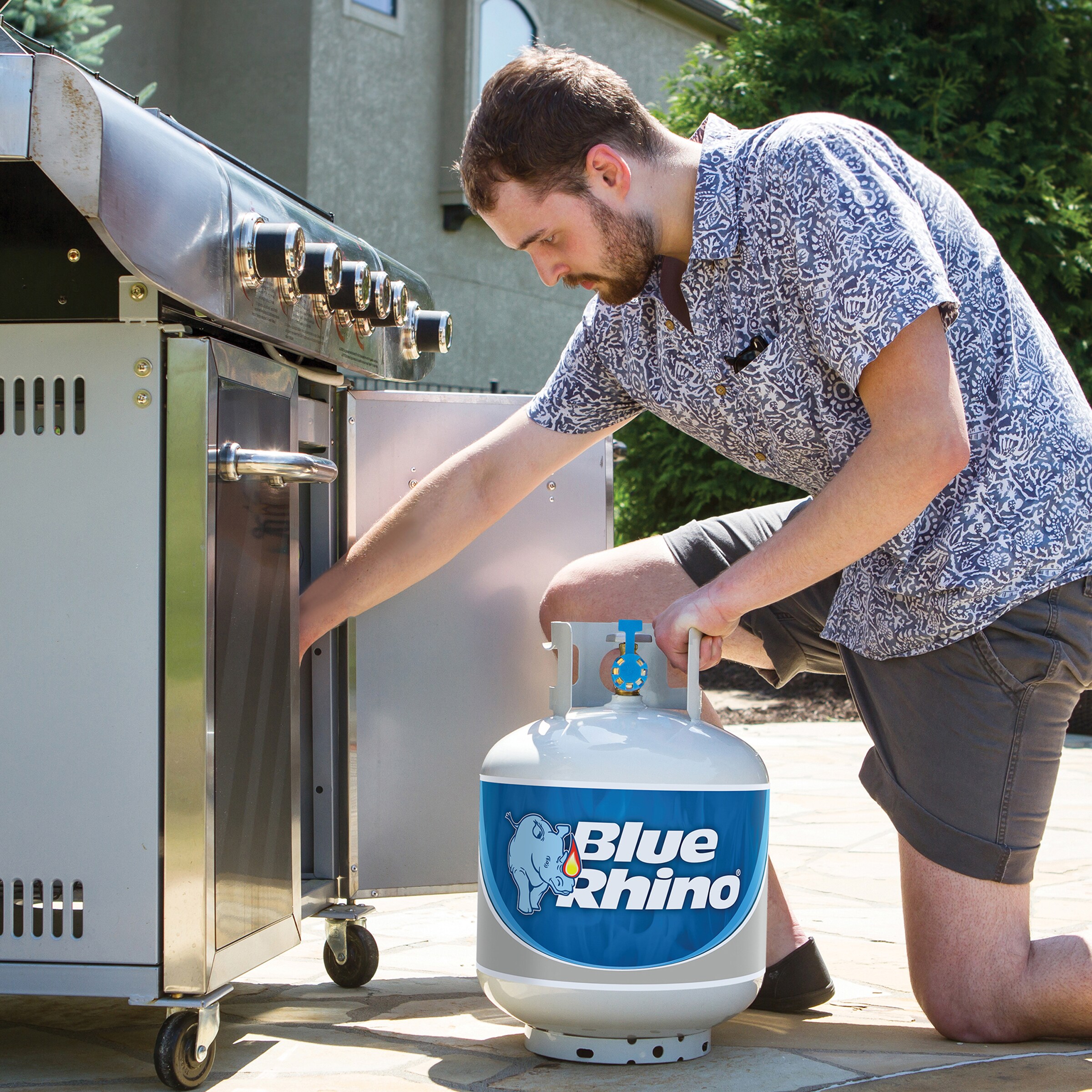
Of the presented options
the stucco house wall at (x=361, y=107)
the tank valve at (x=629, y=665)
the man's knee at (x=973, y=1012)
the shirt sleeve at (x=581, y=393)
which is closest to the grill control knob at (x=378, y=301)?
the shirt sleeve at (x=581, y=393)

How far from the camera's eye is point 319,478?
5.24 ft

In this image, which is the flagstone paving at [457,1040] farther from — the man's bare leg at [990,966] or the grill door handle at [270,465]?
the grill door handle at [270,465]

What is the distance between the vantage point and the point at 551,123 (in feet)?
5.18

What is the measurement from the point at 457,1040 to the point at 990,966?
711 millimetres

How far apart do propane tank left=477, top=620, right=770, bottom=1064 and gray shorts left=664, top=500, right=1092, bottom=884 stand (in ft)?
1.05

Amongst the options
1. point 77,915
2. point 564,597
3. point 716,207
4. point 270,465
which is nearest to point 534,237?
point 716,207

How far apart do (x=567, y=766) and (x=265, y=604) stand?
0.45 meters

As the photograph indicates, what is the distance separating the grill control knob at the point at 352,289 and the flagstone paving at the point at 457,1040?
3.27ft

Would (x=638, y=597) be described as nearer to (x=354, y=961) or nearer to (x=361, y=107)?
(x=354, y=961)

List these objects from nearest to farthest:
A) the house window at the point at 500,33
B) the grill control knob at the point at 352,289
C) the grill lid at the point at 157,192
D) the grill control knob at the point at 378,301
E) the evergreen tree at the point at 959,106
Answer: the grill lid at the point at 157,192, the grill control knob at the point at 352,289, the grill control knob at the point at 378,301, the evergreen tree at the point at 959,106, the house window at the point at 500,33

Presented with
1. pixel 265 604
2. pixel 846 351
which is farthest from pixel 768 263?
pixel 265 604

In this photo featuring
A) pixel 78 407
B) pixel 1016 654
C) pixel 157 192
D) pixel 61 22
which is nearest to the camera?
pixel 157 192

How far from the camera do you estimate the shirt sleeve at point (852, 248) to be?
4.85 ft

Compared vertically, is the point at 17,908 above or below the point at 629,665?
below
